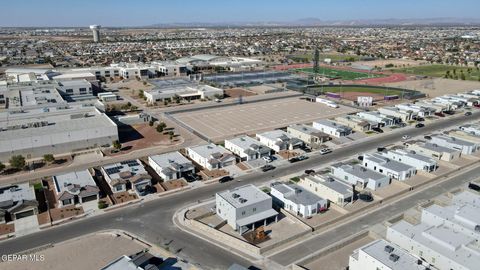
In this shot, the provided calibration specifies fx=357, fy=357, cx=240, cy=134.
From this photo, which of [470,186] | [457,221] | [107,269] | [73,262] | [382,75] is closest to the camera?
[107,269]

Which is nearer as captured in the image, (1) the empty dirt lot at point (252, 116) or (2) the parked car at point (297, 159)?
(2) the parked car at point (297, 159)

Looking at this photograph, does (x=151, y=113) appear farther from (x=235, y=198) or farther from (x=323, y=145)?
(x=235, y=198)

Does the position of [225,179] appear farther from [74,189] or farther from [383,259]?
[383,259]

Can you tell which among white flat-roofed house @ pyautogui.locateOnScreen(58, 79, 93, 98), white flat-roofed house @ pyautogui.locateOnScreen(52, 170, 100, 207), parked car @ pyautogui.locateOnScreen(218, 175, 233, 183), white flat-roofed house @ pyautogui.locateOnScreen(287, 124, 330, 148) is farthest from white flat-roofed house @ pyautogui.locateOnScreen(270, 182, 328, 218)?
white flat-roofed house @ pyautogui.locateOnScreen(58, 79, 93, 98)

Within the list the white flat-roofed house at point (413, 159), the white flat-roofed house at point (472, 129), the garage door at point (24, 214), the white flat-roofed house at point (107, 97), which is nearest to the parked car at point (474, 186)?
the white flat-roofed house at point (413, 159)

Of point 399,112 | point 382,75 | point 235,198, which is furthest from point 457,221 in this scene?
point 382,75

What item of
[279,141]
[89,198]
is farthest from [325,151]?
[89,198]

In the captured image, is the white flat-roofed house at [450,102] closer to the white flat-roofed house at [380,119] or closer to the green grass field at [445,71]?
the white flat-roofed house at [380,119]
